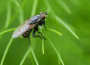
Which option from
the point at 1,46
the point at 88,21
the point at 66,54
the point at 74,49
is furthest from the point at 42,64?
the point at 88,21

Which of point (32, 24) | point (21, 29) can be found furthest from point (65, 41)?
point (21, 29)

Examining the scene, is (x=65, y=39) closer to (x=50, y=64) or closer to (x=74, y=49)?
(x=74, y=49)

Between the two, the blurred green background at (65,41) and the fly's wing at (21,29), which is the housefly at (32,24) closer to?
the fly's wing at (21,29)

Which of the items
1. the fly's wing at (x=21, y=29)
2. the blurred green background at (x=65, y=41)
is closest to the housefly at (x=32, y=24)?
the fly's wing at (x=21, y=29)

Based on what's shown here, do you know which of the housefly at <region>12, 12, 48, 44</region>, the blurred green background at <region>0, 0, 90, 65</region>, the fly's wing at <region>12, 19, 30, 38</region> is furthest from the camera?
the blurred green background at <region>0, 0, 90, 65</region>

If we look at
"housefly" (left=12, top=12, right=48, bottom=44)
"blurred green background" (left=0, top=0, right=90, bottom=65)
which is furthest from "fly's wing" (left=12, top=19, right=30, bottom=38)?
"blurred green background" (left=0, top=0, right=90, bottom=65)

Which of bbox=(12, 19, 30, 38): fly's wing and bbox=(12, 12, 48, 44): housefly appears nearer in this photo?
bbox=(12, 19, 30, 38): fly's wing

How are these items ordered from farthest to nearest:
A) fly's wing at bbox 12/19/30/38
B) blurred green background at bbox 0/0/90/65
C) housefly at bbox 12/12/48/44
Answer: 1. blurred green background at bbox 0/0/90/65
2. housefly at bbox 12/12/48/44
3. fly's wing at bbox 12/19/30/38

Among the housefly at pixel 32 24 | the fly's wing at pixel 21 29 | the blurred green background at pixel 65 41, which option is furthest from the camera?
the blurred green background at pixel 65 41

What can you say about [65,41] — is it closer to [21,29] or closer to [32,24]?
[32,24]

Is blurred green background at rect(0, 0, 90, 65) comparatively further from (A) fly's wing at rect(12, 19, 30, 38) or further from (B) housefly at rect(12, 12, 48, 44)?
(A) fly's wing at rect(12, 19, 30, 38)

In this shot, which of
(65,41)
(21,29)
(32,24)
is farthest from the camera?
(65,41)
